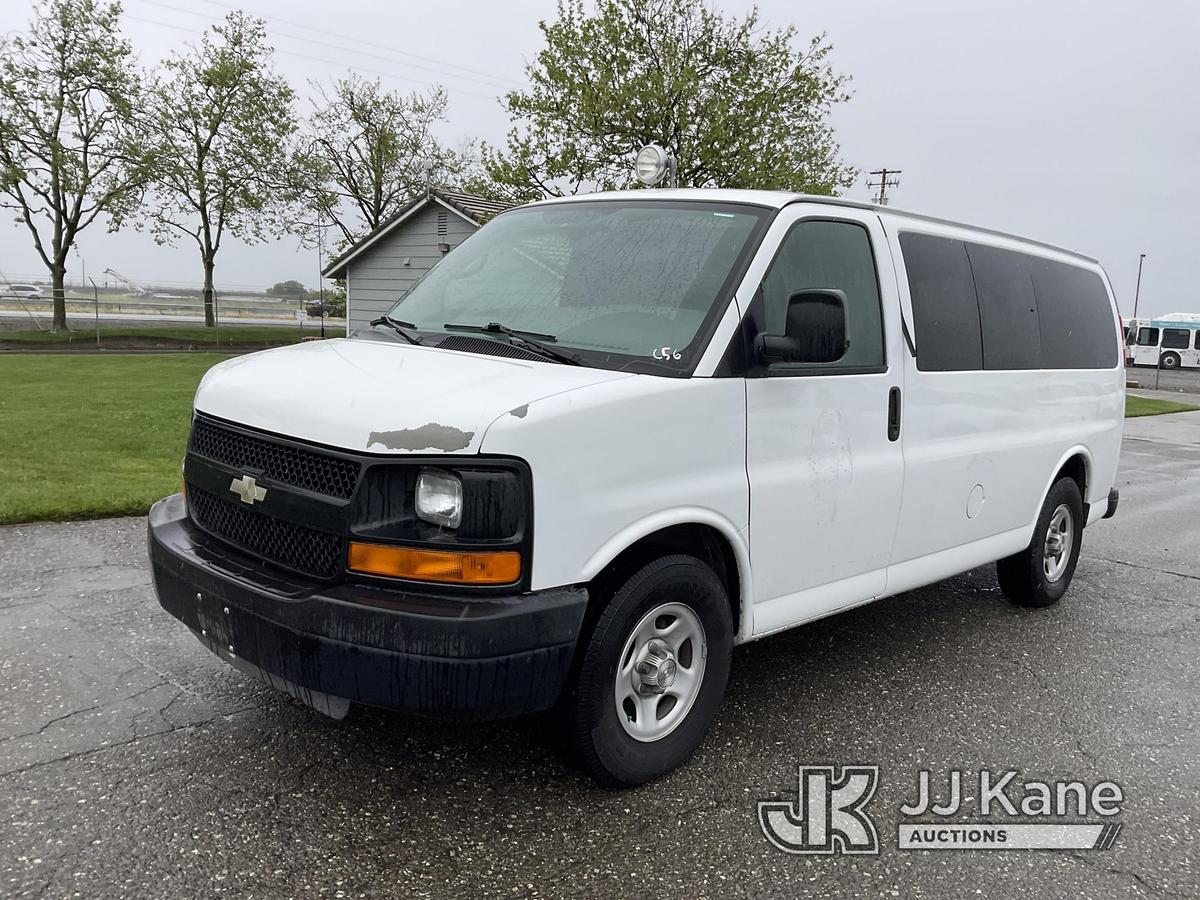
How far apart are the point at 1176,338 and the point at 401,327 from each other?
57071 mm

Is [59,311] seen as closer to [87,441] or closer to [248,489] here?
[87,441]

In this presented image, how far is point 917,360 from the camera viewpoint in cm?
434

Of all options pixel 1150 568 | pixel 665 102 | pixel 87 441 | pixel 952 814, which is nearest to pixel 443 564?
pixel 952 814

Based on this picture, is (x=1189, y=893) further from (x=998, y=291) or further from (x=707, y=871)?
(x=998, y=291)

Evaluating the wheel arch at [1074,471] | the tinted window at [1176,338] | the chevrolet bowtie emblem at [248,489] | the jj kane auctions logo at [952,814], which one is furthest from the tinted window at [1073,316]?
the tinted window at [1176,338]

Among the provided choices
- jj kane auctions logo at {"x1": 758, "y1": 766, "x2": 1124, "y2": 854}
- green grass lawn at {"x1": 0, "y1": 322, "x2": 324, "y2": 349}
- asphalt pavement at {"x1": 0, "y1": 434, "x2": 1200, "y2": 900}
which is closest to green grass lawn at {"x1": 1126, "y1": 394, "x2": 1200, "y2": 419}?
asphalt pavement at {"x1": 0, "y1": 434, "x2": 1200, "y2": 900}

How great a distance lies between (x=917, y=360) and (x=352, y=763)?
9.35 ft

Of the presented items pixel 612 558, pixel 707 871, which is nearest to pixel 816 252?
pixel 612 558

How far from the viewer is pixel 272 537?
3.19 m

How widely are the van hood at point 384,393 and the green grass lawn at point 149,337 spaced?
28995 millimetres

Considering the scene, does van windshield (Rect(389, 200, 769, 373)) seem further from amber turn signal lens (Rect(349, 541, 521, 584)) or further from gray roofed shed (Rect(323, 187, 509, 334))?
gray roofed shed (Rect(323, 187, 509, 334))

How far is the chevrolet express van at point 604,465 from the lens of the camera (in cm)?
285

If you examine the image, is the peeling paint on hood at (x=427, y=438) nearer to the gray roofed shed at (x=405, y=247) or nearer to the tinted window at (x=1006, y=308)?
the tinted window at (x=1006, y=308)

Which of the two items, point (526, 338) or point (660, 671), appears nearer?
point (660, 671)
